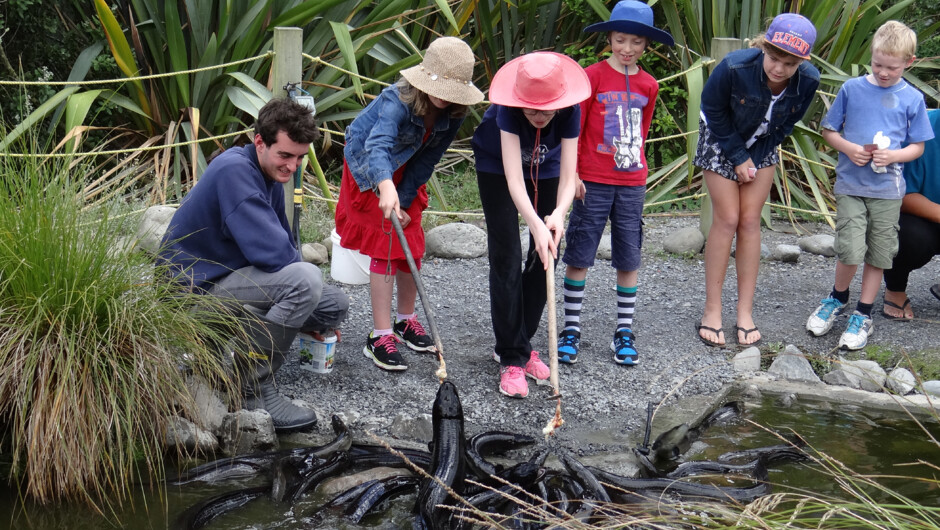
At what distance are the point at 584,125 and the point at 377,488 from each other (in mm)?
1918

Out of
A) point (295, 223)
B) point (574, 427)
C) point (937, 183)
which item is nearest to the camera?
point (574, 427)

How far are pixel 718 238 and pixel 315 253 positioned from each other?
94.9 inches

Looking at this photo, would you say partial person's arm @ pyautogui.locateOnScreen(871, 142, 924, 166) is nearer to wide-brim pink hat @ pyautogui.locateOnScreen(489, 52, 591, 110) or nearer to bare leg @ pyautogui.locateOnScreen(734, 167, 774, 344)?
bare leg @ pyautogui.locateOnScreen(734, 167, 774, 344)

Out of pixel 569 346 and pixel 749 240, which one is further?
pixel 749 240

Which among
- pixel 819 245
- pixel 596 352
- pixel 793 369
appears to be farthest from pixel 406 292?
pixel 819 245

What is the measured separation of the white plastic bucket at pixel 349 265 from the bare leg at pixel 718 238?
1.70 meters

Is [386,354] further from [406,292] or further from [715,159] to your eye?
[715,159]

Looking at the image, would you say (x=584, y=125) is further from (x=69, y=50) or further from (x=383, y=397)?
(x=69, y=50)

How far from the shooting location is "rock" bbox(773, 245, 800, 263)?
19.7 ft

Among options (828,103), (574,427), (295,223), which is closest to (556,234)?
(574,427)

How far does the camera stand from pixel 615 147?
403 cm

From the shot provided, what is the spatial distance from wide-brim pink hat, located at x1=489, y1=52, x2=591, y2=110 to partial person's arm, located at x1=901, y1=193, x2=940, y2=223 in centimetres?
223

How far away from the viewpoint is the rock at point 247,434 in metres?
3.25

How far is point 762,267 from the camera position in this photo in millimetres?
5930
